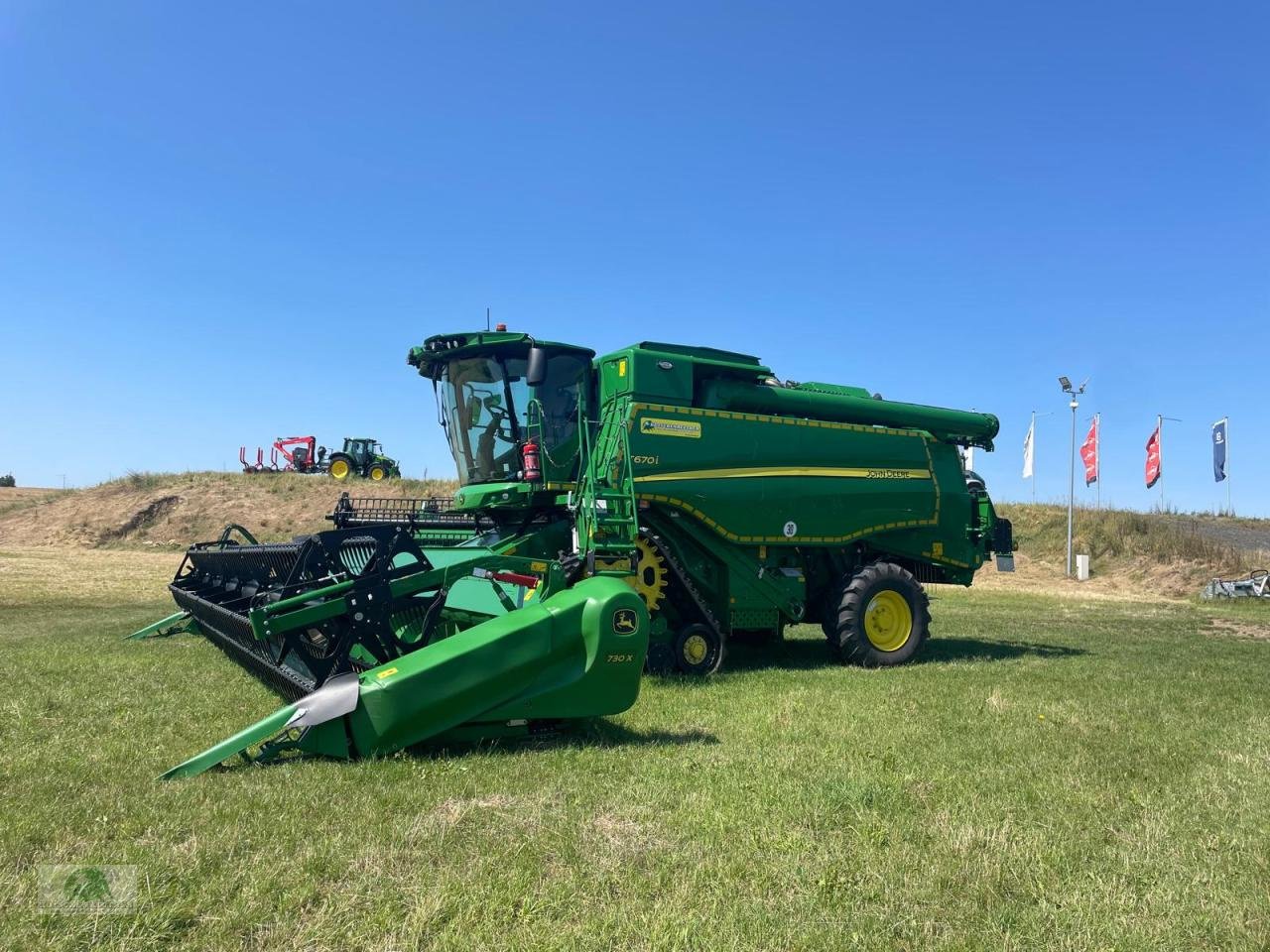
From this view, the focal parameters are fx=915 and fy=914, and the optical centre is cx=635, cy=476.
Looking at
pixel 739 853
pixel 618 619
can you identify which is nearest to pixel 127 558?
pixel 618 619

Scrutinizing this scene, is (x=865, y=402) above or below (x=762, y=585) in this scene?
above

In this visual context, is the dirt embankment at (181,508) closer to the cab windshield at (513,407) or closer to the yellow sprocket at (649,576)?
the cab windshield at (513,407)

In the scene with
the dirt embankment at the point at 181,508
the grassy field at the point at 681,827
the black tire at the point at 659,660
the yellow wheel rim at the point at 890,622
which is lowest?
the grassy field at the point at 681,827

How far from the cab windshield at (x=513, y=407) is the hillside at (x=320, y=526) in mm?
22887

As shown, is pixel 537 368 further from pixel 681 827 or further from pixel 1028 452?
pixel 1028 452

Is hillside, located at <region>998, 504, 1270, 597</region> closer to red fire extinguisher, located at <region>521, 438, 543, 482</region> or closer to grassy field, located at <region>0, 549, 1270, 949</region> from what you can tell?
red fire extinguisher, located at <region>521, 438, 543, 482</region>

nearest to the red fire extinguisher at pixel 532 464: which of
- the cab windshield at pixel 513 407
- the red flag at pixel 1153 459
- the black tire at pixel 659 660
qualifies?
the cab windshield at pixel 513 407

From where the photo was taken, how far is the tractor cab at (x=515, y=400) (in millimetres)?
10109

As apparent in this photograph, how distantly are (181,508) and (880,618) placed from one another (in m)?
39.2

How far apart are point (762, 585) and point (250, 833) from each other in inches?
284

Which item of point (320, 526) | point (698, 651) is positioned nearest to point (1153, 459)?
point (698, 651)

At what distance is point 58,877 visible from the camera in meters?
3.49

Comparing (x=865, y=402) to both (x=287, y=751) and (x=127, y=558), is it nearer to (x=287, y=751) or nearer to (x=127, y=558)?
(x=287, y=751)

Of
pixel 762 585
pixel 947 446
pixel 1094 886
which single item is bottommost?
pixel 1094 886
